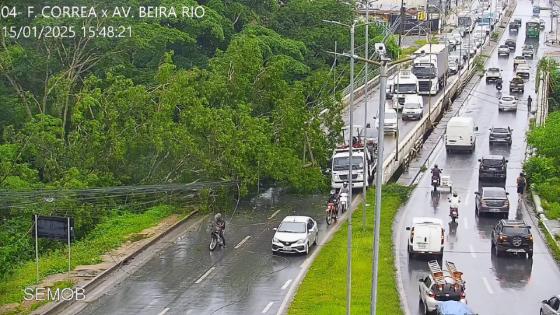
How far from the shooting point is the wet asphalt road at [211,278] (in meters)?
31.3

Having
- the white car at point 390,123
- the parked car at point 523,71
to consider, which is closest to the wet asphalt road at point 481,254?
the white car at point 390,123

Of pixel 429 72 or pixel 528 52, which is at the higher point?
pixel 528 52

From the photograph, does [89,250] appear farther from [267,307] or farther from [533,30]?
[533,30]

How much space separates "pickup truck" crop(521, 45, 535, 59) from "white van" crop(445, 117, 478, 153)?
52.0 meters

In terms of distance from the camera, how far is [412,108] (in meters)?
68.7

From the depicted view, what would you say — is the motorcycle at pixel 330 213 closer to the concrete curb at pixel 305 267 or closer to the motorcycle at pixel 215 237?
the concrete curb at pixel 305 267

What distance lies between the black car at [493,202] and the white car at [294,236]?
903 cm

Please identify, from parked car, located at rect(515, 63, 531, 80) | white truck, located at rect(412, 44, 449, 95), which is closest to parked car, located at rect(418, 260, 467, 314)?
white truck, located at rect(412, 44, 449, 95)

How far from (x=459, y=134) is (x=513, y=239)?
22276 millimetres

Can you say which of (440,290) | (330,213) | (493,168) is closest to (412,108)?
(493,168)

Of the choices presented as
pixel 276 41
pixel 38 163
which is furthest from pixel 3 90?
pixel 276 41

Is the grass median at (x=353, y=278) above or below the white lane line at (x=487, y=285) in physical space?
above

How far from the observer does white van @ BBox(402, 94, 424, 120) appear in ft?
224

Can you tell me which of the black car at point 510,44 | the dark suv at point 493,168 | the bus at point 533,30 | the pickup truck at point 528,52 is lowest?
the dark suv at point 493,168
